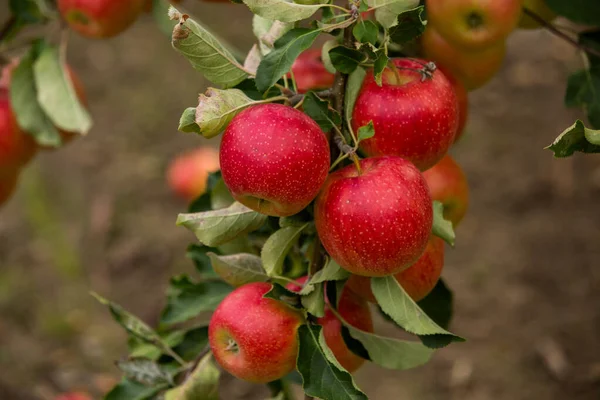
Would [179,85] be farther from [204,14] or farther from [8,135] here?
[8,135]

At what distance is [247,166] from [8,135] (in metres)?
0.78

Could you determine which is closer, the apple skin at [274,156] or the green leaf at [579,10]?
the apple skin at [274,156]

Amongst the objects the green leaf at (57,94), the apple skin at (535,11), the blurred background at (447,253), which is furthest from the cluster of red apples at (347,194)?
the blurred background at (447,253)

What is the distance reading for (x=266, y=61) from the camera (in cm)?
78

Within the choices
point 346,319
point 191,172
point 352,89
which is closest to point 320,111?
point 352,89

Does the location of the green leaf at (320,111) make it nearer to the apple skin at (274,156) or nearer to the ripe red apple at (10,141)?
the apple skin at (274,156)

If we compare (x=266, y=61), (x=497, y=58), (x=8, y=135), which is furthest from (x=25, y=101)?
(x=497, y=58)

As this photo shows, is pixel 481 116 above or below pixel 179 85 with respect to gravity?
below

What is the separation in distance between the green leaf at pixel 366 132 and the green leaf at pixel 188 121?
Result: 0.16m

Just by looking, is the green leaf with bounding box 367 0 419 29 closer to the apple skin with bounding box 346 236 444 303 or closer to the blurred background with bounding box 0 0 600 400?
the apple skin with bounding box 346 236 444 303

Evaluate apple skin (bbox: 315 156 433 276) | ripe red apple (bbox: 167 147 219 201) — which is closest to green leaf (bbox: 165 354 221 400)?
apple skin (bbox: 315 156 433 276)

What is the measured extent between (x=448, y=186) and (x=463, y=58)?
18 centimetres

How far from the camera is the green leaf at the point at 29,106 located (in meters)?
1.27

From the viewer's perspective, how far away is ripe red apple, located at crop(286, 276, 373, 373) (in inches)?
34.8
